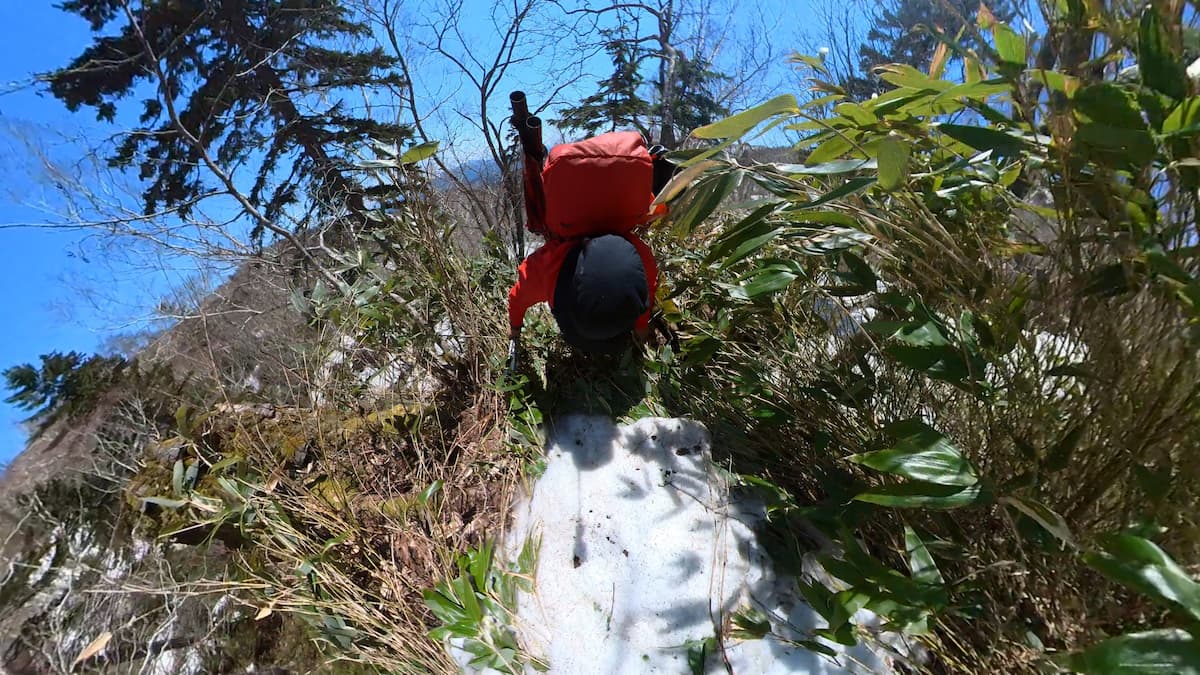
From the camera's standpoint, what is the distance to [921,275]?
0.95 meters

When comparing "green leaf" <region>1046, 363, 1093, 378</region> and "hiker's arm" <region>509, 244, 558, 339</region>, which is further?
"hiker's arm" <region>509, 244, 558, 339</region>

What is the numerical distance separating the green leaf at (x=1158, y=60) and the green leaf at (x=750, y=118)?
0.38 m

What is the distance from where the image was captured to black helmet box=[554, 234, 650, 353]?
56.9 inches

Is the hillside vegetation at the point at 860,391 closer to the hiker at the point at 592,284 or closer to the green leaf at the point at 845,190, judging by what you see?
the green leaf at the point at 845,190

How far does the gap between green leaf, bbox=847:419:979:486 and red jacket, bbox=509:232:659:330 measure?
86cm

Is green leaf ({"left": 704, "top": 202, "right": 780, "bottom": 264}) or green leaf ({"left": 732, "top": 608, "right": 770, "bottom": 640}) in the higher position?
green leaf ({"left": 704, "top": 202, "right": 780, "bottom": 264})

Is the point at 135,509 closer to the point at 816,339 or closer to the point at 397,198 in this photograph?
the point at 397,198

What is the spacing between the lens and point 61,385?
459 cm

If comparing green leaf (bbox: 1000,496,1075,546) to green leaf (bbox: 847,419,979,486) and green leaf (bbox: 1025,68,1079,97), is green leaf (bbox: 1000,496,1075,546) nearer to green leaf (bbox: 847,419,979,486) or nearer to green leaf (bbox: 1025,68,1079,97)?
green leaf (bbox: 847,419,979,486)

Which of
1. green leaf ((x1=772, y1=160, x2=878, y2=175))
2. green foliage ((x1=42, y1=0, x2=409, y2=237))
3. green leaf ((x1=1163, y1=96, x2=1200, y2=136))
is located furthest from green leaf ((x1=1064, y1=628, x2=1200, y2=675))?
green foliage ((x1=42, y1=0, x2=409, y2=237))

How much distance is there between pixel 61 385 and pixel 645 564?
220 inches

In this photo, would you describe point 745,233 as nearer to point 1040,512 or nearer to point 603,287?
point 603,287

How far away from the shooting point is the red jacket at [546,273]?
1546 mm

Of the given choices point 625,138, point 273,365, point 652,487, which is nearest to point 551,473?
point 652,487
